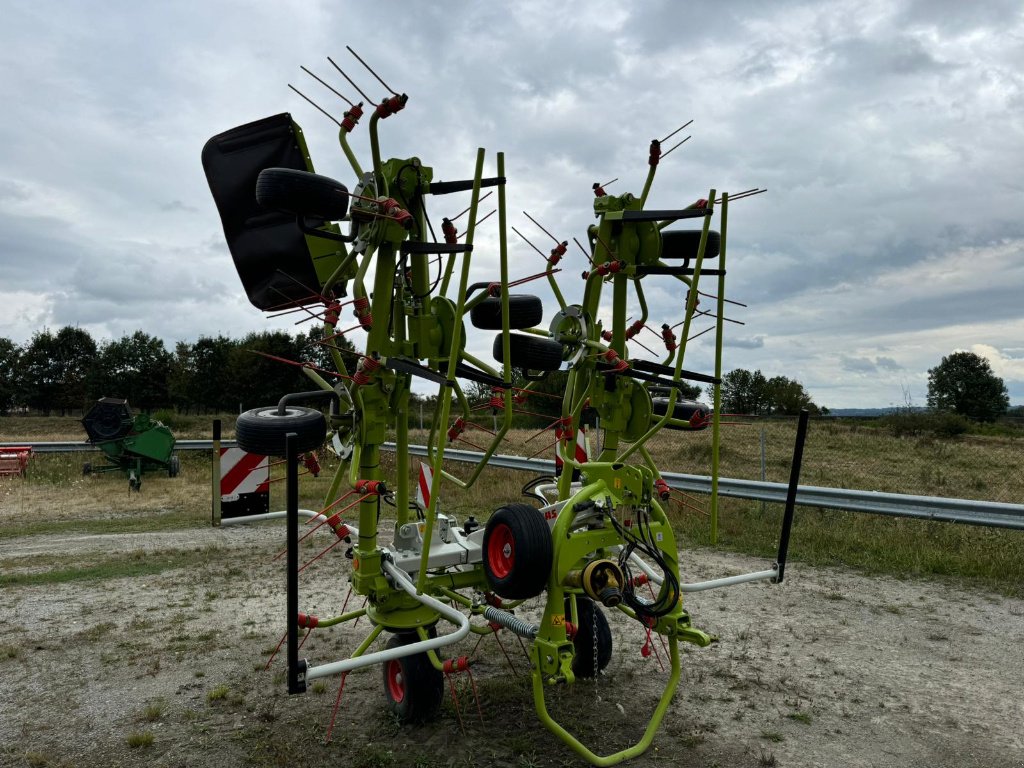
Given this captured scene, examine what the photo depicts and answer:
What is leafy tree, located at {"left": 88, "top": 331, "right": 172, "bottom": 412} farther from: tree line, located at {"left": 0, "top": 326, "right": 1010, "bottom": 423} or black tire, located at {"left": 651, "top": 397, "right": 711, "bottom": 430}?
black tire, located at {"left": 651, "top": 397, "right": 711, "bottom": 430}

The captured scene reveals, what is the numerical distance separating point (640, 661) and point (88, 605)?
17.0ft

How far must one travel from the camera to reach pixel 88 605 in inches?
267

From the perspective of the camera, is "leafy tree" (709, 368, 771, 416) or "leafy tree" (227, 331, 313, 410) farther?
"leafy tree" (227, 331, 313, 410)

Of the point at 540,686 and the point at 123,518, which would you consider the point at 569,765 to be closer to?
the point at 540,686

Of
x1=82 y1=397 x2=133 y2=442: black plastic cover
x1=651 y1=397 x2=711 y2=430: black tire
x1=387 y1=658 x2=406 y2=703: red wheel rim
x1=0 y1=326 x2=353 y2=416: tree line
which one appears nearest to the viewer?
x1=387 y1=658 x2=406 y2=703: red wheel rim

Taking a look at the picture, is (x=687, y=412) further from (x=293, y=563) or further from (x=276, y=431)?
(x=293, y=563)

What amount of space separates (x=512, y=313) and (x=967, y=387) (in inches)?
2141

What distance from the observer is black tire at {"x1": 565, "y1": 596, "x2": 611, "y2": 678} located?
195 inches

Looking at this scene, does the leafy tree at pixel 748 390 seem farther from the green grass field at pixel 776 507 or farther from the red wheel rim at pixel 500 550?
the red wheel rim at pixel 500 550

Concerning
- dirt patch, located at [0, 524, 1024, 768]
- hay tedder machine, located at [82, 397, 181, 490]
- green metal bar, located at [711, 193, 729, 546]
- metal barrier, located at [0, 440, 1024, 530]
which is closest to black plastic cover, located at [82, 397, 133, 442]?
hay tedder machine, located at [82, 397, 181, 490]

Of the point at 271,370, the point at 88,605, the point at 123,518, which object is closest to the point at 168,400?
the point at 271,370

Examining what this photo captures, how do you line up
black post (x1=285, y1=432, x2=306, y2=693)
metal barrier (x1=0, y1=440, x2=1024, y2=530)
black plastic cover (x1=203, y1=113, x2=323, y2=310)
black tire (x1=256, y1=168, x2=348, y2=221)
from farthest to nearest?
1. metal barrier (x1=0, y1=440, x2=1024, y2=530)
2. black plastic cover (x1=203, y1=113, x2=323, y2=310)
3. black tire (x1=256, y1=168, x2=348, y2=221)
4. black post (x1=285, y1=432, x2=306, y2=693)

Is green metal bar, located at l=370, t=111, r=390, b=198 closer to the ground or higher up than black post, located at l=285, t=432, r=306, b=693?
higher up

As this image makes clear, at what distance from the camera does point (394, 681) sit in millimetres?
4492
